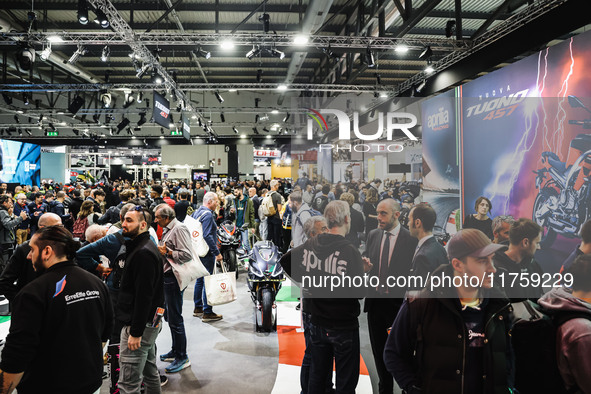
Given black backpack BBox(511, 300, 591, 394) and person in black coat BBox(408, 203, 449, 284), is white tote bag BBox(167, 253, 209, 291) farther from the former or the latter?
black backpack BBox(511, 300, 591, 394)

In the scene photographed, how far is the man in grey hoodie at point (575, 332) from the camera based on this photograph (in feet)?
4.62

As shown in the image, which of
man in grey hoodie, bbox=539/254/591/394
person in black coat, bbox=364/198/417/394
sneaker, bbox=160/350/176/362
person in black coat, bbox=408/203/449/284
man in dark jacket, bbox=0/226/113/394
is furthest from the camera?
sneaker, bbox=160/350/176/362

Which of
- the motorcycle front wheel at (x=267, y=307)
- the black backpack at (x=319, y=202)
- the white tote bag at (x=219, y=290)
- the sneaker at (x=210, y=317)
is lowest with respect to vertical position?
the sneaker at (x=210, y=317)

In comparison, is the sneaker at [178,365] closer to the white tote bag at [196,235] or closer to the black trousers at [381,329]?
the white tote bag at [196,235]

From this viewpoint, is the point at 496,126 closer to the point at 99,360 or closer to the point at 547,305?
the point at 547,305

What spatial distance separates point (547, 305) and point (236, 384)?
2.62 meters

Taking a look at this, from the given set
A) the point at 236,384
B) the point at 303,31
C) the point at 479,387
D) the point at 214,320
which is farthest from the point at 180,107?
the point at 479,387

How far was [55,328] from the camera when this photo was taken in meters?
1.78

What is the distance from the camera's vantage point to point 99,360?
1994mm

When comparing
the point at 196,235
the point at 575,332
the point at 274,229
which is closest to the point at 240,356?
the point at 196,235

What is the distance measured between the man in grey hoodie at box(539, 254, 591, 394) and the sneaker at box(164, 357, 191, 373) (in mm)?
3085

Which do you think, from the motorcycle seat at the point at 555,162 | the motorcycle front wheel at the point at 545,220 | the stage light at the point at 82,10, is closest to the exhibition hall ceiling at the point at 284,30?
the stage light at the point at 82,10

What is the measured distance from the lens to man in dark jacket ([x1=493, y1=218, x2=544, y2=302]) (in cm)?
222

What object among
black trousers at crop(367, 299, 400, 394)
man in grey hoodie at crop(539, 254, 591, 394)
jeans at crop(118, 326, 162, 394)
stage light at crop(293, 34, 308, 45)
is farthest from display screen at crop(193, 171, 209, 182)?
man in grey hoodie at crop(539, 254, 591, 394)
